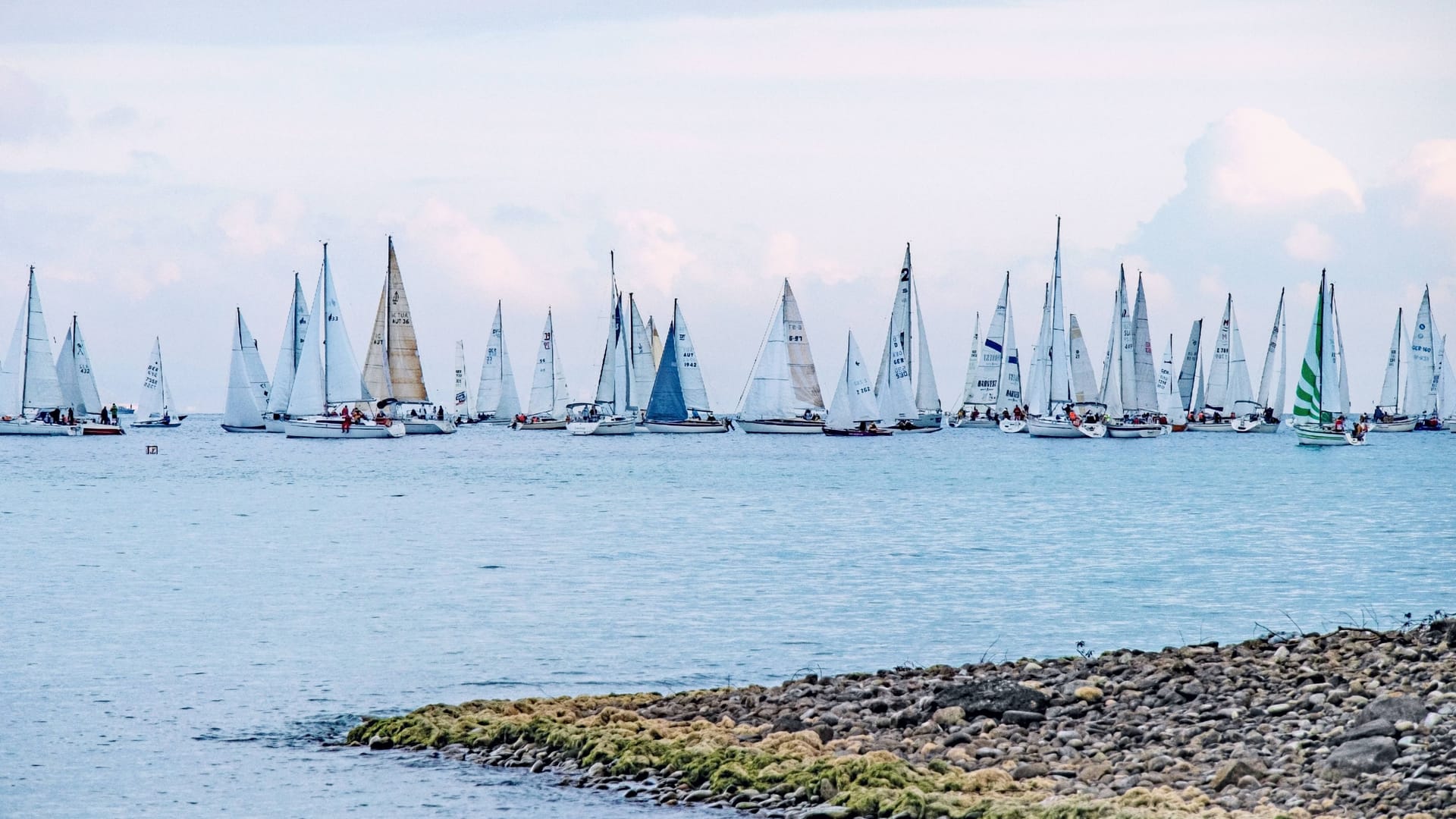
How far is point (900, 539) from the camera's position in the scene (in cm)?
4434

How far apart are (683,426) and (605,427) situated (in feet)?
30.3

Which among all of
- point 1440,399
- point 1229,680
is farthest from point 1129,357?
point 1229,680

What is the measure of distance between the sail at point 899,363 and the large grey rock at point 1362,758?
287 feet

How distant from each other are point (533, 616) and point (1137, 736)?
50.8 ft

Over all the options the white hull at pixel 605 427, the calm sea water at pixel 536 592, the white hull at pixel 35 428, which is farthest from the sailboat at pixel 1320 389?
the white hull at pixel 35 428

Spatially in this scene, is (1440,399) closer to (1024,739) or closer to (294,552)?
(294,552)

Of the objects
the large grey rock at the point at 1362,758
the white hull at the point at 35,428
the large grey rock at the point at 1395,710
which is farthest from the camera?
the white hull at the point at 35,428

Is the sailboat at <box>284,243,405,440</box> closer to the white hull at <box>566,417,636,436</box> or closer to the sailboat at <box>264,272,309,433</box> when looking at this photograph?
the sailboat at <box>264,272,309,433</box>

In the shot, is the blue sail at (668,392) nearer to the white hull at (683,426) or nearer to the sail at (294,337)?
the white hull at (683,426)

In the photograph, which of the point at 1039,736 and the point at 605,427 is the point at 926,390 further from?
the point at 1039,736

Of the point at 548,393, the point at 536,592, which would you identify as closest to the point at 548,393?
the point at 548,393

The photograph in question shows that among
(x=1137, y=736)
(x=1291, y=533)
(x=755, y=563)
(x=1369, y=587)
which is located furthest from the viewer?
(x=1291, y=533)

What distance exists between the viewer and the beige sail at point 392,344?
97062 mm

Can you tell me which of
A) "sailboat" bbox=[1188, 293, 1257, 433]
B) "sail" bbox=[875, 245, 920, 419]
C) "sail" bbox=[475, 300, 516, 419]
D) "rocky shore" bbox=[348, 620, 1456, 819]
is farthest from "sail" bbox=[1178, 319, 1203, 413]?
"rocky shore" bbox=[348, 620, 1456, 819]
